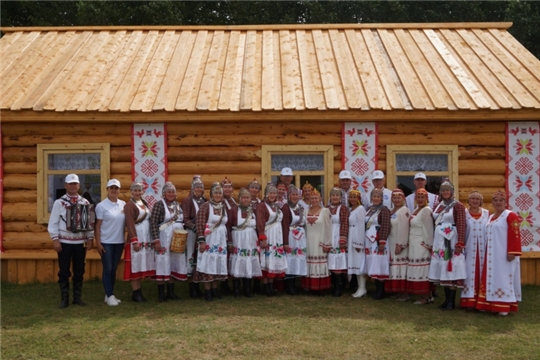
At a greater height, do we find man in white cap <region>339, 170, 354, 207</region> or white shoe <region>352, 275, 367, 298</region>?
man in white cap <region>339, 170, 354, 207</region>

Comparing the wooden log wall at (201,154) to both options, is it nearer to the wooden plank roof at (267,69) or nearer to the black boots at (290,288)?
the wooden plank roof at (267,69)

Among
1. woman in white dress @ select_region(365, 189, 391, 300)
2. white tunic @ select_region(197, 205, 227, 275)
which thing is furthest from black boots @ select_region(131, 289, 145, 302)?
woman in white dress @ select_region(365, 189, 391, 300)

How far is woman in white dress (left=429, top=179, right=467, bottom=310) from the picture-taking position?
26.2 ft

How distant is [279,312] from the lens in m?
7.98

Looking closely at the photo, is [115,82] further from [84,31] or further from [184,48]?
[84,31]

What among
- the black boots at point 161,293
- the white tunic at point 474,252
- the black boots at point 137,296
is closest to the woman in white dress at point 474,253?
the white tunic at point 474,252

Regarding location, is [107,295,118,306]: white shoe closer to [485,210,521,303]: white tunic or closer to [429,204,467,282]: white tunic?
[429,204,467,282]: white tunic

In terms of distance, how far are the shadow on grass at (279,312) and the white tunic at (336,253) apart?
1.59 ft

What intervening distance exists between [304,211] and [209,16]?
18.4 metres

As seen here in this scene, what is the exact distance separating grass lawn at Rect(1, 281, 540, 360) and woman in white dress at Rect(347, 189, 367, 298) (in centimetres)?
39

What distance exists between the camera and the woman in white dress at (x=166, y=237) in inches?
332

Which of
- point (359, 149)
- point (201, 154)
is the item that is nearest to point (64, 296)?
point (201, 154)

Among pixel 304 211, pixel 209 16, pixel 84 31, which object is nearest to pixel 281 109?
pixel 304 211

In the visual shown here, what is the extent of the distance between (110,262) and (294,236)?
269cm
